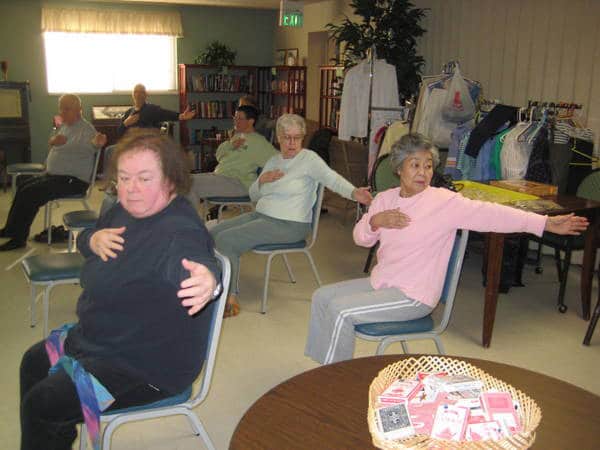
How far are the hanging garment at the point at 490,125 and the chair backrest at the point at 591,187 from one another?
829 mm

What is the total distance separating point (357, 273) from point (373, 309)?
212 centimetres

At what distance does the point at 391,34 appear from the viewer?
19.7 ft

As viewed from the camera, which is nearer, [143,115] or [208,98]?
[143,115]

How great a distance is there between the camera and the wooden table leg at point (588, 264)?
339cm

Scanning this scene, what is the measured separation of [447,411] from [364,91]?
483 cm

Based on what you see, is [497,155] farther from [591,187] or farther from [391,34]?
[391,34]

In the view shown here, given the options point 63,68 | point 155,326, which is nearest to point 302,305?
point 155,326

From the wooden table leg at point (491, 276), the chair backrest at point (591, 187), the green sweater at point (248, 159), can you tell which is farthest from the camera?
the green sweater at point (248, 159)

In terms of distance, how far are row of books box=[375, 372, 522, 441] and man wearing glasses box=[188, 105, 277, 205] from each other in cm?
334

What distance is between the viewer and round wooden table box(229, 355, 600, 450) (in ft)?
4.16

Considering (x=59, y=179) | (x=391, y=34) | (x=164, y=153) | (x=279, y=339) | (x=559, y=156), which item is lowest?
(x=279, y=339)

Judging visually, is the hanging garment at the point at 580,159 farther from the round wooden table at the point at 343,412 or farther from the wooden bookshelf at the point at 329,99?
the wooden bookshelf at the point at 329,99

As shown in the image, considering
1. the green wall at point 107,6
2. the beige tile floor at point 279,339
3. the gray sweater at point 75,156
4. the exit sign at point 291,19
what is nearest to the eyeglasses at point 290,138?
the beige tile floor at point 279,339

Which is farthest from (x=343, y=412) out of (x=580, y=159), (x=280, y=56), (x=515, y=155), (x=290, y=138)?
(x=280, y=56)
